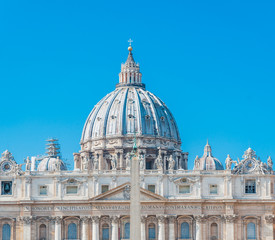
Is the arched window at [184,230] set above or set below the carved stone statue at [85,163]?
below

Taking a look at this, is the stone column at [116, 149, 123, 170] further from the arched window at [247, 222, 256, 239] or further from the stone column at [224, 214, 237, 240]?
the arched window at [247, 222, 256, 239]

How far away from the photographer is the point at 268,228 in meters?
135

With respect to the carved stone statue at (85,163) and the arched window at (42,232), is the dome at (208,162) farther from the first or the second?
the arched window at (42,232)

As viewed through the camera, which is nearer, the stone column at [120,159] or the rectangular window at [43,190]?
the rectangular window at [43,190]

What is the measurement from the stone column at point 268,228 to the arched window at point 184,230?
392 inches

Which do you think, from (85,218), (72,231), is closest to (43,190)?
(72,231)

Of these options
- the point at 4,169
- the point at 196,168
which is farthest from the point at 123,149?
the point at 4,169

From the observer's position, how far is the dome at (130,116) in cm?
16488

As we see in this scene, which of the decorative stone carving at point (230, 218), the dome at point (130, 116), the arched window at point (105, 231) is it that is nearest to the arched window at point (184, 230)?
the decorative stone carving at point (230, 218)

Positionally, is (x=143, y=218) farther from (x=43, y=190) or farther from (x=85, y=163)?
(x=85, y=163)

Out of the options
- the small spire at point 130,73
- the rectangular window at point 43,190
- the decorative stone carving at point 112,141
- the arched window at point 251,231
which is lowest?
the arched window at point 251,231

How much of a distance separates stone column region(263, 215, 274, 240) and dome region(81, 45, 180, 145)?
108 ft

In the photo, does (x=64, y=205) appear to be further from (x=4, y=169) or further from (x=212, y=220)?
(x=212, y=220)

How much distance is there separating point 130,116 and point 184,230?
34.3 m
